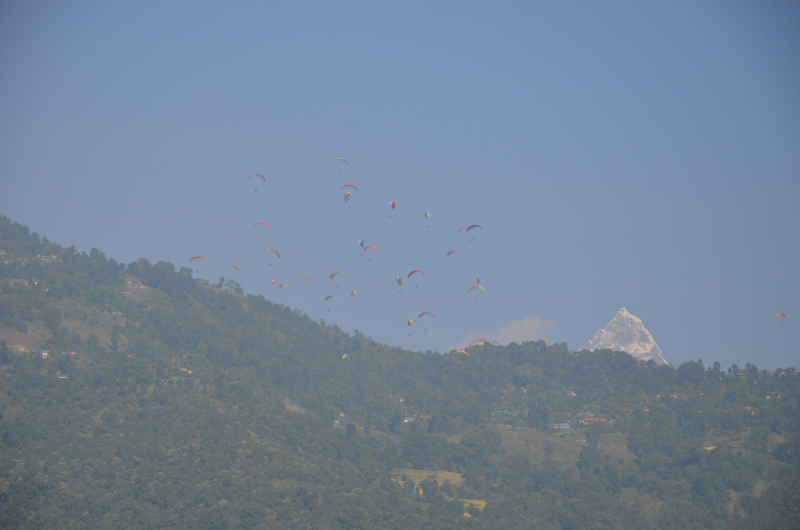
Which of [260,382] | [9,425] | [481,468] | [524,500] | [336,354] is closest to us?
[9,425]

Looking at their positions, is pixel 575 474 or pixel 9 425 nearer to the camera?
pixel 9 425

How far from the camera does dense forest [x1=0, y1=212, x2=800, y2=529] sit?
55.8 m

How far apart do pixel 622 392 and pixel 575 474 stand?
33628 mm

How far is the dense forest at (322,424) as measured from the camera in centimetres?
5584

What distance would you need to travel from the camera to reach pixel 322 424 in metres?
84.9

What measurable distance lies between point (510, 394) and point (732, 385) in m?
31.0

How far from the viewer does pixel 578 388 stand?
109 m

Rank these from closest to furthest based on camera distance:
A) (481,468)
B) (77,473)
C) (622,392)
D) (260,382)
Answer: (77,473), (481,468), (260,382), (622,392)

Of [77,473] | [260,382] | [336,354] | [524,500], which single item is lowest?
[77,473]

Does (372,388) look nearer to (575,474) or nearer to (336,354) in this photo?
(336,354)

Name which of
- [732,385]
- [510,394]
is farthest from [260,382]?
[732,385]

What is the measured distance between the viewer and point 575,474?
244 feet

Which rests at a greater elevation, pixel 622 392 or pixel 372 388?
pixel 622 392

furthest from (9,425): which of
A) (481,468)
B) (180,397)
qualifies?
(481,468)
